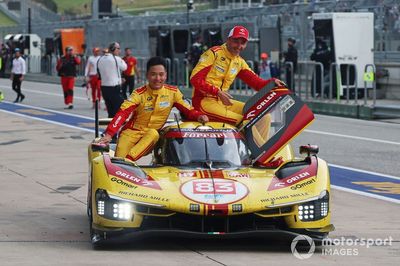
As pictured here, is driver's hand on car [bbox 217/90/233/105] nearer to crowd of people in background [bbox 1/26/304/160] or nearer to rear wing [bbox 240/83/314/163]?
crowd of people in background [bbox 1/26/304/160]

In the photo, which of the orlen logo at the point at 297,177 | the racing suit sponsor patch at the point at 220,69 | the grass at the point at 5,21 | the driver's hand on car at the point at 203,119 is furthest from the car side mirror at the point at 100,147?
the grass at the point at 5,21

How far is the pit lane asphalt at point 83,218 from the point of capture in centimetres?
1009

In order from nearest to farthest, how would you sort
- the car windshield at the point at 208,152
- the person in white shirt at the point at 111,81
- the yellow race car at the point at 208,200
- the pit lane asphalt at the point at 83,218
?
1. the pit lane asphalt at the point at 83,218
2. the yellow race car at the point at 208,200
3. the car windshield at the point at 208,152
4. the person in white shirt at the point at 111,81

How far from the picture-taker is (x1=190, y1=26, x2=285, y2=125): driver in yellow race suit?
43.6 feet

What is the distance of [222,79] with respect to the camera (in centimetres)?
1419

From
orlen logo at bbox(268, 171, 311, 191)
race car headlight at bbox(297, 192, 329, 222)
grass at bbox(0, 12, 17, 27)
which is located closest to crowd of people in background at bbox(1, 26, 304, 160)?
orlen logo at bbox(268, 171, 311, 191)

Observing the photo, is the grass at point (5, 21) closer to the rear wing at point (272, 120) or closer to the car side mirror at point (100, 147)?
the rear wing at point (272, 120)

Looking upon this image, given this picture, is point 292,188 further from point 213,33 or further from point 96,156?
point 213,33

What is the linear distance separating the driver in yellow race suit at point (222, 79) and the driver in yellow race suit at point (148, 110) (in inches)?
28.6

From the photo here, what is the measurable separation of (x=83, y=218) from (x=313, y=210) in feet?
9.85

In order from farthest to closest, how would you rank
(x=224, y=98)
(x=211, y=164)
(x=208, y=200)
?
1. (x=224, y=98)
2. (x=211, y=164)
3. (x=208, y=200)

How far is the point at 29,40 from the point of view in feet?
224

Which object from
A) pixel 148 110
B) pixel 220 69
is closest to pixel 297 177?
pixel 148 110

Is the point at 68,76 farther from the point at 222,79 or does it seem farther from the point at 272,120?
the point at 272,120
